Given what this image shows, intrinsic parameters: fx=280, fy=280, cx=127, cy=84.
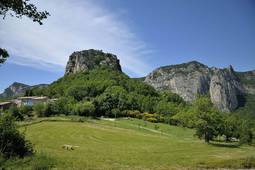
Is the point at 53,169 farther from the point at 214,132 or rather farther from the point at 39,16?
the point at 214,132

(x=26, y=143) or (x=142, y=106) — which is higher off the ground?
(x=142, y=106)

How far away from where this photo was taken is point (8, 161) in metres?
12.7

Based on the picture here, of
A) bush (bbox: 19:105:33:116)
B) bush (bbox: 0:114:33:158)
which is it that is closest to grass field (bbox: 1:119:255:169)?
bush (bbox: 0:114:33:158)

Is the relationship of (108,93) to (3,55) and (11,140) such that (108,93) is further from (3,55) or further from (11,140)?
(3,55)

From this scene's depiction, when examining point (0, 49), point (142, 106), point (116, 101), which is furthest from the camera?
point (142, 106)

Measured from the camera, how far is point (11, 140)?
54.1 feet

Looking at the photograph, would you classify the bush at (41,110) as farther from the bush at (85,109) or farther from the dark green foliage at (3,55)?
the dark green foliage at (3,55)

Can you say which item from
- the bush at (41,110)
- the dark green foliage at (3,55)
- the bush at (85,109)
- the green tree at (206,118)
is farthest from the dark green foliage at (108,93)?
the dark green foliage at (3,55)

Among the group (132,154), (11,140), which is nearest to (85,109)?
(132,154)

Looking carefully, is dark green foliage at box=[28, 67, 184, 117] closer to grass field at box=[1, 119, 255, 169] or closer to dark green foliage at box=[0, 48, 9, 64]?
grass field at box=[1, 119, 255, 169]

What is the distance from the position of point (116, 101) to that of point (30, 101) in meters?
60.4

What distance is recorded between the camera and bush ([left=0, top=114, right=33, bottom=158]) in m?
16.0

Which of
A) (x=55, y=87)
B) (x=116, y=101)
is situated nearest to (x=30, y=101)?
(x=55, y=87)

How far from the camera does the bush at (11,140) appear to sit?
52.5 ft
